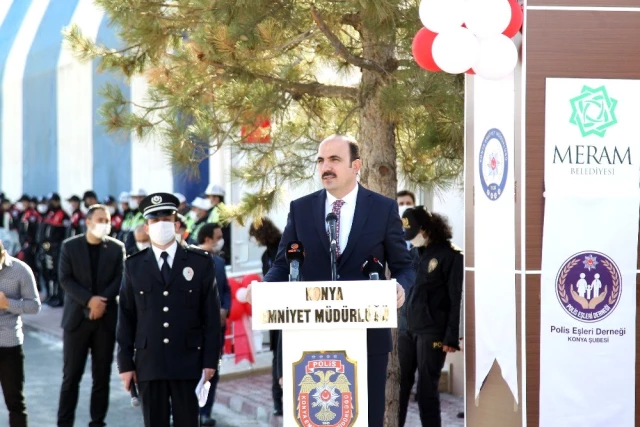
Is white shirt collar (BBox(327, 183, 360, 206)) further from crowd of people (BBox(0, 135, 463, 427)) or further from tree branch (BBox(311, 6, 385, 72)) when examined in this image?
tree branch (BBox(311, 6, 385, 72))

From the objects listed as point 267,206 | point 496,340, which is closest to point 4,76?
point 267,206

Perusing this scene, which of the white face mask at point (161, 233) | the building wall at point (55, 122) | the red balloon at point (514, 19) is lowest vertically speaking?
the white face mask at point (161, 233)

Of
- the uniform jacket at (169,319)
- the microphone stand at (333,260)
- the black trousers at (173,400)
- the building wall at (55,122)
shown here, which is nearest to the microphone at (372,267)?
the microphone stand at (333,260)

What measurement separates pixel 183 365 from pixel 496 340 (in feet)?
7.00

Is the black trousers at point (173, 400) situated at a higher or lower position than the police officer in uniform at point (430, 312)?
lower

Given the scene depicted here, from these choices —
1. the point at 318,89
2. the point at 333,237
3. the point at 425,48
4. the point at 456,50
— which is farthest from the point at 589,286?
the point at 318,89

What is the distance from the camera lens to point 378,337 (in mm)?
5516

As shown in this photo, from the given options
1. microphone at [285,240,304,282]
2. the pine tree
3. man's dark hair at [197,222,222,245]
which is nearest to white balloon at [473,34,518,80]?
the pine tree

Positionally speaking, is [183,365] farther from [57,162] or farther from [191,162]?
[57,162]

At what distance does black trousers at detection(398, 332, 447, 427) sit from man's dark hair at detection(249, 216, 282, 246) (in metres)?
1.86

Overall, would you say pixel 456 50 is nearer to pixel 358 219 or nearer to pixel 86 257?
pixel 358 219

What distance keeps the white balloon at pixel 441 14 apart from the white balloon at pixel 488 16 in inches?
2.9

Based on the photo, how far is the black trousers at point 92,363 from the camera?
9250mm

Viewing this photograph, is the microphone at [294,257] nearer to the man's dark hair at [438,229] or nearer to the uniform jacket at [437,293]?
the uniform jacket at [437,293]
